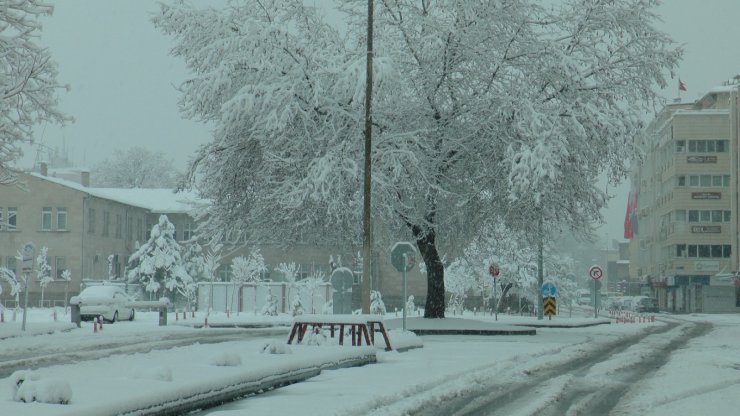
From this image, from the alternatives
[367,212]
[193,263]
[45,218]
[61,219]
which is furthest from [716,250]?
[367,212]

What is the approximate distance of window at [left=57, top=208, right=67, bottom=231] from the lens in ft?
250

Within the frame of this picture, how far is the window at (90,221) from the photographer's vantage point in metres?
76.9

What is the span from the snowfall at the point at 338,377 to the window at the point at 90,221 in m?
49.9

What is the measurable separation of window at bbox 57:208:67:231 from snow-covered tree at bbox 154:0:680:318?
42183 millimetres

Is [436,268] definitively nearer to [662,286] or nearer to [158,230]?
[158,230]

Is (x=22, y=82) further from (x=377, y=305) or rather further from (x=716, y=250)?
(x=716, y=250)

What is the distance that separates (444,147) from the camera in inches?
1374

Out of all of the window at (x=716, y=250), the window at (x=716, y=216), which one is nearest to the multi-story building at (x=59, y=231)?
the window at (x=716, y=250)

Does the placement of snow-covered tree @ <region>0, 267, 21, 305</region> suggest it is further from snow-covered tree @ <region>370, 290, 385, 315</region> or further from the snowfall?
the snowfall

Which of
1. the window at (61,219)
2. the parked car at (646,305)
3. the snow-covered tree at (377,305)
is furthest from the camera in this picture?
the parked car at (646,305)

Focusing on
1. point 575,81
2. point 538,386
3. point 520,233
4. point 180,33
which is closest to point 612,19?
point 575,81

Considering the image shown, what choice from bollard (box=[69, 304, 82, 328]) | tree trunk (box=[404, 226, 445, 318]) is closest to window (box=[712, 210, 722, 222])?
tree trunk (box=[404, 226, 445, 318])

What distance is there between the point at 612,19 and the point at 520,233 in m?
7.66

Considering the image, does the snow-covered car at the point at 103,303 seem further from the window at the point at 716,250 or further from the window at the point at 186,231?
the window at the point at 716,250
